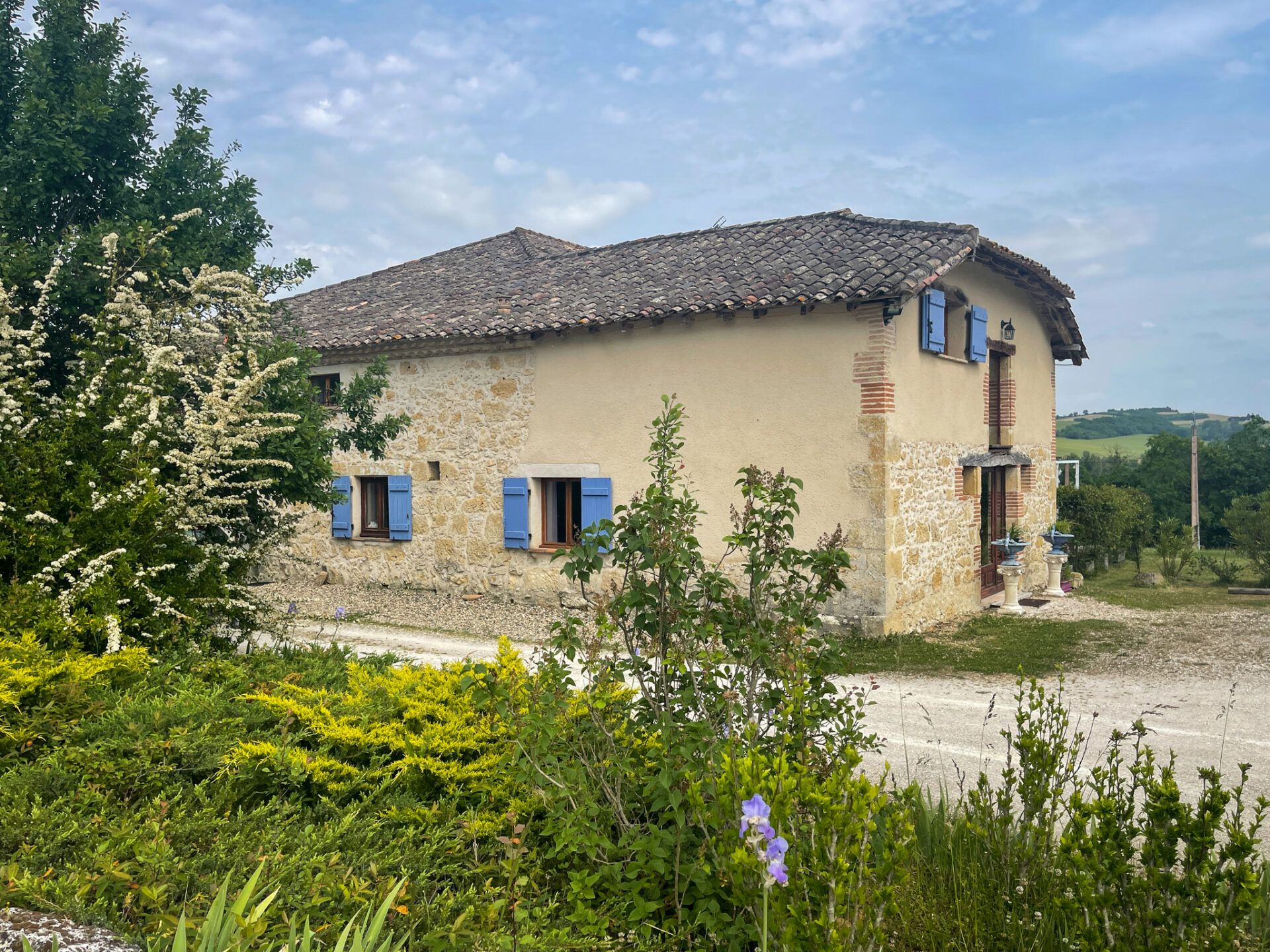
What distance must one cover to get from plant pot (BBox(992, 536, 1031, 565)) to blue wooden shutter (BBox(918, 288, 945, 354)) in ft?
12.2

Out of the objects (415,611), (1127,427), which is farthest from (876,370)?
(1127,427)

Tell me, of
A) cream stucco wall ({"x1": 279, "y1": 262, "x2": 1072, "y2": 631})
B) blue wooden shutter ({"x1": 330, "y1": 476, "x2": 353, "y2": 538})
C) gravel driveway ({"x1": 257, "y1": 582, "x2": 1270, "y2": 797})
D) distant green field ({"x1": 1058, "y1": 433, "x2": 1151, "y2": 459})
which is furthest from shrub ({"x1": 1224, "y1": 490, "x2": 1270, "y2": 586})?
distant green field ({"x1": 1058, "y1": 433, "x2": 1151, "y2": 459})

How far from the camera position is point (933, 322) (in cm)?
1055

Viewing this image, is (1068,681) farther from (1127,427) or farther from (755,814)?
(1127,427)

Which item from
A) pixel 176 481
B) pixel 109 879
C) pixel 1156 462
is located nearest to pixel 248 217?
pixel 176 481

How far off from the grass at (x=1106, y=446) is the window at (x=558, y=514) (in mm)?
31061

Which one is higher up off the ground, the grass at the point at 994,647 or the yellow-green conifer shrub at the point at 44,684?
the yellow-green conifer shrub at the point at 44,684

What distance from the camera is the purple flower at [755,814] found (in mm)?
1896

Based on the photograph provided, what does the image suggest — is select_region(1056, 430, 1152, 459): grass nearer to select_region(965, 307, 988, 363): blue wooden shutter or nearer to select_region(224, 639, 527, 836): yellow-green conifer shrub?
select_region(965, 307, 988, 363): blue wooden shutter

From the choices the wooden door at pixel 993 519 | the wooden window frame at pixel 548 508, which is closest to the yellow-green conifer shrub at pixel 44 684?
the wooden window frame at pixel 548 508

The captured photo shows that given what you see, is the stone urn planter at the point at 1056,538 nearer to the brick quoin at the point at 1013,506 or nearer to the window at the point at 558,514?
the brick quoin at the point at 1013,506

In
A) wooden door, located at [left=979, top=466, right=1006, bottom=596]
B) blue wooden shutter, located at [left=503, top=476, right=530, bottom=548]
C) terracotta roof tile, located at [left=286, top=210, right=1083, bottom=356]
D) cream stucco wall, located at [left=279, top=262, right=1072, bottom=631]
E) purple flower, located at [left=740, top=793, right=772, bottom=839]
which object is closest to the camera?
purple flower, located at [left=740, top=793, right=772, bottom=839]

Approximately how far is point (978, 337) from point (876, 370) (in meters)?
3.38

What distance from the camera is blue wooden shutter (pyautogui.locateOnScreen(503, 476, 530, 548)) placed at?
12.0 metres
